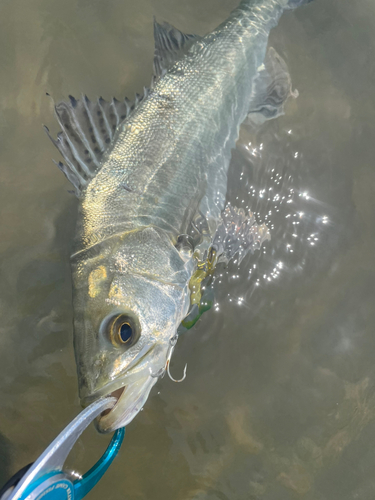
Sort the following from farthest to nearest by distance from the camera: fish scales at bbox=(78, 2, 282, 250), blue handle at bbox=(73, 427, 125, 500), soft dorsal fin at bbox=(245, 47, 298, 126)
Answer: soft dorsal fin at bbox=(245, 47, 298, 126), fish scales at bbox=(78, 2, 282, 250), blue handle at bbox=(73, 427, 125, 500)

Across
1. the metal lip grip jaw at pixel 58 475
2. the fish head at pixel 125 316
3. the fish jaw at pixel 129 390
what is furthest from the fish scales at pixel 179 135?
the metal lip grip jaw at pixel 58 475

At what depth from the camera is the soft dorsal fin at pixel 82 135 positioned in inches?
74.4

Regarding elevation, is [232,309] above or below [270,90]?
below

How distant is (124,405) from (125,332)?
0.29 metres

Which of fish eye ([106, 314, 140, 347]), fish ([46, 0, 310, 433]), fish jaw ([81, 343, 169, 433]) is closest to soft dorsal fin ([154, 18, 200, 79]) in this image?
fish ([46, 0, 310, 433])

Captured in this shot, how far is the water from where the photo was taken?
219 centimetres

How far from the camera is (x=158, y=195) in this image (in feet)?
6.38

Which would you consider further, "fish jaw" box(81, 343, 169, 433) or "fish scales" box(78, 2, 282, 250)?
"fish scales" box(78, 2, 282, 250)

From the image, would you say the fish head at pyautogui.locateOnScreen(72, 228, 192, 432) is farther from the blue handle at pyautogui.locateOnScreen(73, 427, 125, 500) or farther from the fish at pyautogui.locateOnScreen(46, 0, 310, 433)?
the blue handle at pyautogui.locateOnScreen(73, 427, 125, 500)

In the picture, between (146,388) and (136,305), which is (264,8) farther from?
(146,388)

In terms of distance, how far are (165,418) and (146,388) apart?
0.78m

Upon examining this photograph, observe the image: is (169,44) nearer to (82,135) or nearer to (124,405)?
(82,135)

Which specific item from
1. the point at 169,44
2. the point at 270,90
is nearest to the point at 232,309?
the point at 270,90

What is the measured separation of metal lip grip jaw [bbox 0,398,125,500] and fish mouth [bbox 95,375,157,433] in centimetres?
3
